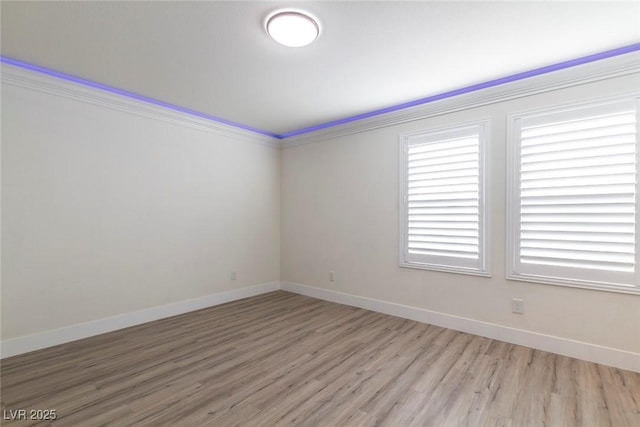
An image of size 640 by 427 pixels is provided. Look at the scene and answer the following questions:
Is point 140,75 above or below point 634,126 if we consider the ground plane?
above

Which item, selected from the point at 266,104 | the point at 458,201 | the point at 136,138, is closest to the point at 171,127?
the point at 136,138

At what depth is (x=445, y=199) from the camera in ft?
11.1


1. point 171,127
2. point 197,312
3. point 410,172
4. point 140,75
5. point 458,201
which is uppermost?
point 140,75

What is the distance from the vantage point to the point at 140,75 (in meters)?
2.83

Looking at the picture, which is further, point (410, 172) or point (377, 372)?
point (410, 172)

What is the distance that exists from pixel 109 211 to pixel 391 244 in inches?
130

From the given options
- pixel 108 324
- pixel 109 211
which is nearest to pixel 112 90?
pixel 109 211

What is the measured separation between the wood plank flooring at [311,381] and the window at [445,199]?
855 mm

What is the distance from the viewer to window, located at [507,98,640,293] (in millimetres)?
2438

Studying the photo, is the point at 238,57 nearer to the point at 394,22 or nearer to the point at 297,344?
the point at 394,22

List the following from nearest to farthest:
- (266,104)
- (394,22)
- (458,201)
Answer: (394,22), (458,201), (266,104)

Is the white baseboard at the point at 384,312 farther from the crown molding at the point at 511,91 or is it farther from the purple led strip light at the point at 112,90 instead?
the purple led strip light at the point at 112,90

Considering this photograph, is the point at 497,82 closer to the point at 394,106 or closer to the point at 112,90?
the point at 394,106

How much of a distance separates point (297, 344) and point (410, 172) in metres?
2.37
